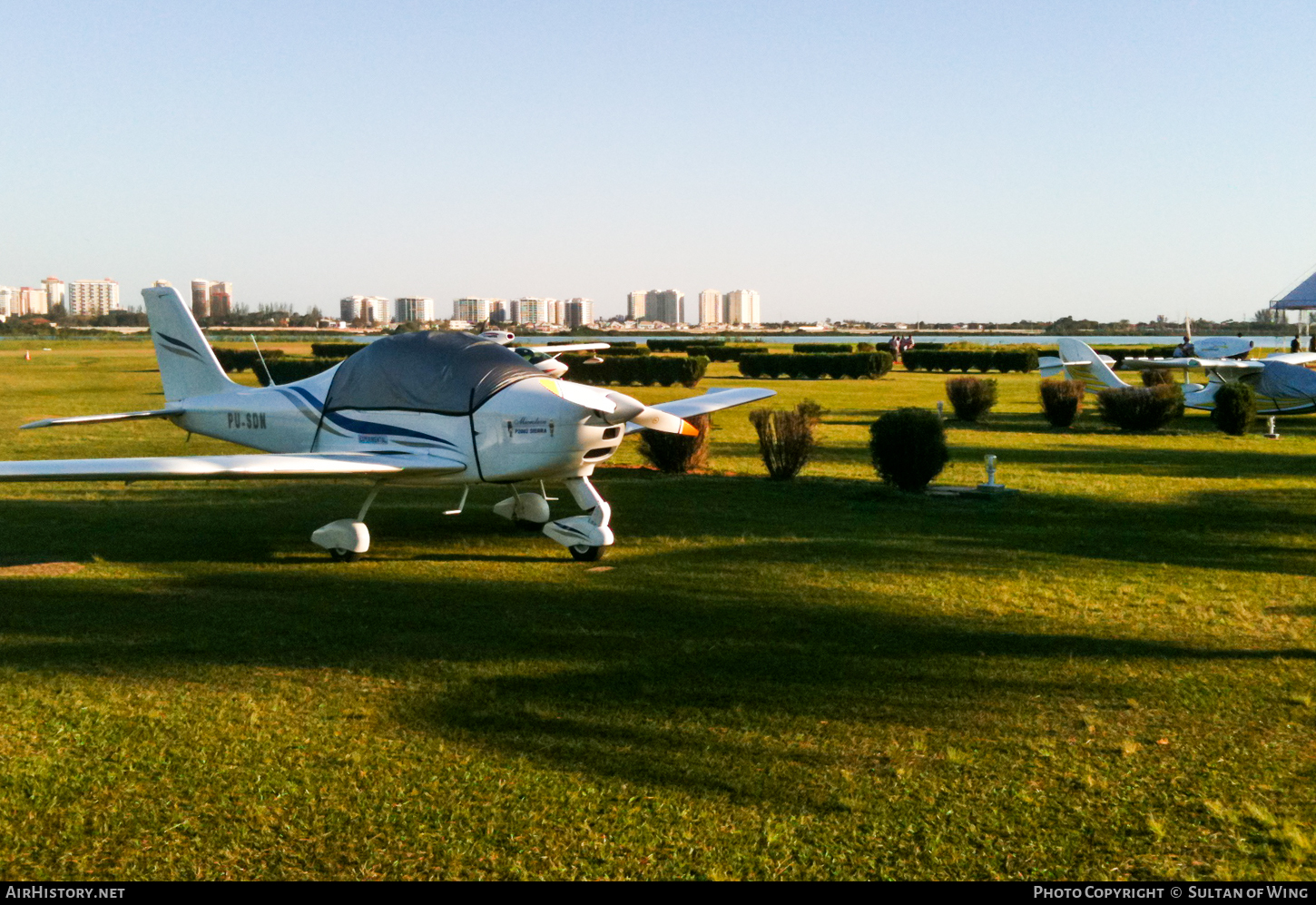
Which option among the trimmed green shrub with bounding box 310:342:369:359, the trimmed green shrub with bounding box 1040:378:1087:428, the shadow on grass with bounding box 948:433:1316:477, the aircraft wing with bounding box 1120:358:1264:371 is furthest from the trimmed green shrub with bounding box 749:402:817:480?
the trimmed green shrub with bounding box 310:342:369:359

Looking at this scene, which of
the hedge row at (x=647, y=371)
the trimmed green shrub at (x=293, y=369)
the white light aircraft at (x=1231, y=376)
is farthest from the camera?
the hedge row at (x=647, y=371)

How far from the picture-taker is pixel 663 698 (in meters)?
6.43

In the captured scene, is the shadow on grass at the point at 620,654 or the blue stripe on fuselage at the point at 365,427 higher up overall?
the blue stripe on fuselage at the point at 365,427

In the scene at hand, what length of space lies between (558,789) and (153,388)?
116 feet

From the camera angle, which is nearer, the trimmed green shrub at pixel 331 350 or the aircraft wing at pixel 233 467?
the aircraft wing at pixel 233 467

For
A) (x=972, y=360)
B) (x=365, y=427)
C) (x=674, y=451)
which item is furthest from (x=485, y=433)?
(x=972, y=360)

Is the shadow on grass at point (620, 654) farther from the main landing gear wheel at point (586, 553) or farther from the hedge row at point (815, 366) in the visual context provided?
the hedge row at point (815, 366)

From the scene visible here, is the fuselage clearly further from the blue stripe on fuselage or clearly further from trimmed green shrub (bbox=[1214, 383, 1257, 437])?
trimmed green shrub (bbox=[1214, 383, 1257, 437])

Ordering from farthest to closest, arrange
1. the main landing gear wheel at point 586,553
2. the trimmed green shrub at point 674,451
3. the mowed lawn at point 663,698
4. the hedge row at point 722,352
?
the hedge row at point 722,352 < the trimmed green shrub at point 674,451 < the main landing gear wheel at point 586,553 < the mowed lawn at point 663,698

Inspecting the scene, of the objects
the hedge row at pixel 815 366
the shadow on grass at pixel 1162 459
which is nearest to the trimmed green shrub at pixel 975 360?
the hedge row at pixel 815 366

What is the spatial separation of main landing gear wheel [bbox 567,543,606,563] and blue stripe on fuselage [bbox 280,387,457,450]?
1.50 m

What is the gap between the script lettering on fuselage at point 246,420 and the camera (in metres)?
11.6

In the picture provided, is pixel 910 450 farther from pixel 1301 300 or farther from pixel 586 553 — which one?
pixel 1301 300

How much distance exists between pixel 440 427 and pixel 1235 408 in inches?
772
